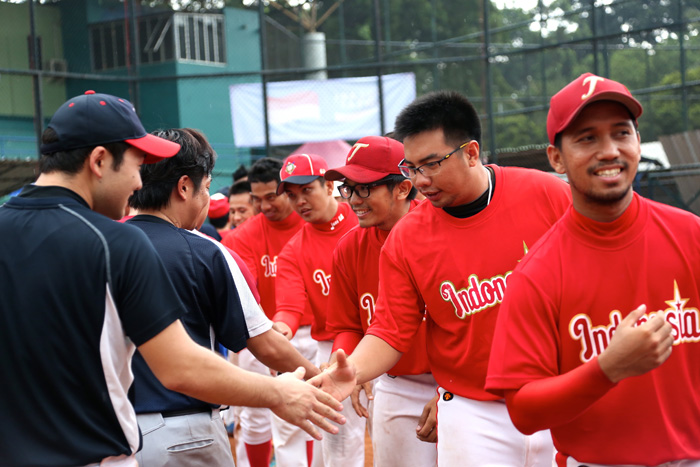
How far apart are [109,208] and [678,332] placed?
201 cm

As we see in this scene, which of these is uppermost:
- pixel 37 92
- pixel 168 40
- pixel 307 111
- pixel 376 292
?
pixel 168 40

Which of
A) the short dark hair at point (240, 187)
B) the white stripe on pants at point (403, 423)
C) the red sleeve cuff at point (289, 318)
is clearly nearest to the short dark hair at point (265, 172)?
the red sleeve cuff at point (289, 318)

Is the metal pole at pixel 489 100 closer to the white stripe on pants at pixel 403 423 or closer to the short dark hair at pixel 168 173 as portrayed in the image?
the white stripe on pants at pixel 403 423

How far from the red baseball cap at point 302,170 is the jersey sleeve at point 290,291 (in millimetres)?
571

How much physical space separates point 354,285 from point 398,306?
43.0 inches

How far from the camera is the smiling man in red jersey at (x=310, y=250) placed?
627cm

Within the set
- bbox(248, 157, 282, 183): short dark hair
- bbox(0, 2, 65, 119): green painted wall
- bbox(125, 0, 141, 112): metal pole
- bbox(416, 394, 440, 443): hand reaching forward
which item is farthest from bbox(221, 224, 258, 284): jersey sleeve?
bbox(0, 2, 65, 119): green painted wall

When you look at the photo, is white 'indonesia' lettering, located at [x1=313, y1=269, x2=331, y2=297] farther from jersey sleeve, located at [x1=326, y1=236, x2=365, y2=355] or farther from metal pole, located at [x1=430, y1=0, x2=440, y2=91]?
metal pole, located at [x1=430, y1=0, x2=440, y2=91]

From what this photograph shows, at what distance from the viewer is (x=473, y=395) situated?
375cm

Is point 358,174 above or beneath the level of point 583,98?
beneath

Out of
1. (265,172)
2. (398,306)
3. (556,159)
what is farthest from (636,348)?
(265,172)

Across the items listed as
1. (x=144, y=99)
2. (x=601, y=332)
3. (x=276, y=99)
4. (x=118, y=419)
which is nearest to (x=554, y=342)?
(x=601, y=332)

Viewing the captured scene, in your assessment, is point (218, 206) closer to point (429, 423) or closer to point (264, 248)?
point (264, 248)

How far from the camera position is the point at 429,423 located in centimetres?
419
